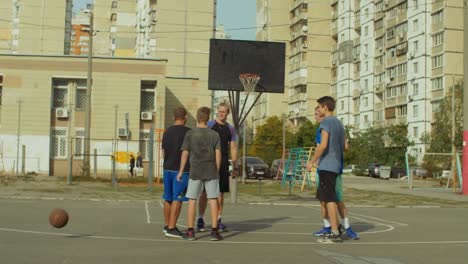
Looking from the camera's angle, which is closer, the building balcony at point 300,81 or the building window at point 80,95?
the building window at point 80,95

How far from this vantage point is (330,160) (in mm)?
10227

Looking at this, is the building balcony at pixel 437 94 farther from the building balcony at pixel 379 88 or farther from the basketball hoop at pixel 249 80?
the basketball hoop at pixel 249 80

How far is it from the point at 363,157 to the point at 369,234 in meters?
64.8

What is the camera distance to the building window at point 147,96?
153ft

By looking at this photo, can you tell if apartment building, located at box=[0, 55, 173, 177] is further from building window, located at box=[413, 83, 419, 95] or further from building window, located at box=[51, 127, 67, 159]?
building window, located at box=[413, 83, 419, 95]

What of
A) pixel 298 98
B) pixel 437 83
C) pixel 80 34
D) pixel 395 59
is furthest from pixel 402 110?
pixel 80 34

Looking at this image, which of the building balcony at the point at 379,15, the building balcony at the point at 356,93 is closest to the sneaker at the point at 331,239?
the building balcony at the point at 379,15

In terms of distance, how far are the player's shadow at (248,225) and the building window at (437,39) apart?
62247mm

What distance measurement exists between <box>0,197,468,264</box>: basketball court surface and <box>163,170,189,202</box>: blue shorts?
61 centimetres

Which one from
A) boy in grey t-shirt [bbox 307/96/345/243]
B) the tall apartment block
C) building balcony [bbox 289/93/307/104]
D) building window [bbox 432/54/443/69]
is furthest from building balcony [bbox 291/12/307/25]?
boy in grey t-shirt [bbox 307/96/345/243]

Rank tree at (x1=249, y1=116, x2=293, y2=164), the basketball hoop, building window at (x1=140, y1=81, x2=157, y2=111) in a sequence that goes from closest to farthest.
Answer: the basketball hoop → building window at (x1=140, y1=81, x2=157, y2=111) → tree at (x1=249, y1=116, x2=293, y2=164)

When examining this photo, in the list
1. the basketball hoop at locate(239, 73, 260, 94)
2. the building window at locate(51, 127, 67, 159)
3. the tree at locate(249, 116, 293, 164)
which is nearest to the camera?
the basketball hoop at locate(239, 73, 260, 94)

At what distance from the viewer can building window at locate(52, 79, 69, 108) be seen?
45750 mm

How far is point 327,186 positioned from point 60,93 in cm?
3813
